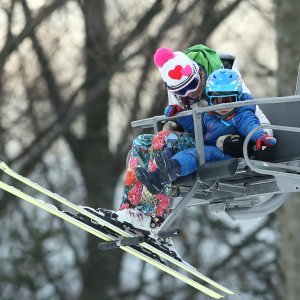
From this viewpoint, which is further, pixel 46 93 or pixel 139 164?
pixel 46 93

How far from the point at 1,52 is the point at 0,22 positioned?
0.41 meters

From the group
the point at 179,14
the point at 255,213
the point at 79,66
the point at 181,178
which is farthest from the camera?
the point at 79,66

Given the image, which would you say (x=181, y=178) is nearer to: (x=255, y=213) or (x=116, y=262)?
(x=255, y=213)

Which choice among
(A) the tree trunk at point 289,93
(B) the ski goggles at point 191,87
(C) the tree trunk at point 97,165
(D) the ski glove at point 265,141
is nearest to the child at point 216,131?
(D) the ski glove at point 265,141

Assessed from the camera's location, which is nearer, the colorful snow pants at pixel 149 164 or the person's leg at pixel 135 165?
the colorful snow pants at pixel 149 164

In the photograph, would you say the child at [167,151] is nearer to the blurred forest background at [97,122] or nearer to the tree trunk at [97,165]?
the blurred forest background at [97,122]

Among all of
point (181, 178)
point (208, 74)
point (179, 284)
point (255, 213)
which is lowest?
point (179, 284)

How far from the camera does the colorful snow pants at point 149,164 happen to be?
7184 millimetres

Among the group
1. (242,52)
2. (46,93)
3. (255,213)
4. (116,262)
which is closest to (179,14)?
(242,52)

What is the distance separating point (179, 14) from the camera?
16.1 metres

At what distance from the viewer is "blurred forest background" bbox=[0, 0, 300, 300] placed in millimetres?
16328

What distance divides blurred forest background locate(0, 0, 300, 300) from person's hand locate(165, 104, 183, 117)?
29.3 ft

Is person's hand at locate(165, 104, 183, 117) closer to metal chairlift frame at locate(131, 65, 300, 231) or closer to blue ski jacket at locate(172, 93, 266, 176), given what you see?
metal chairlift frame at locate(131, 65, 300, 231)

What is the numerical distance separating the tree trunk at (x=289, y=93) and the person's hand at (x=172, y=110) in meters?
6.99
